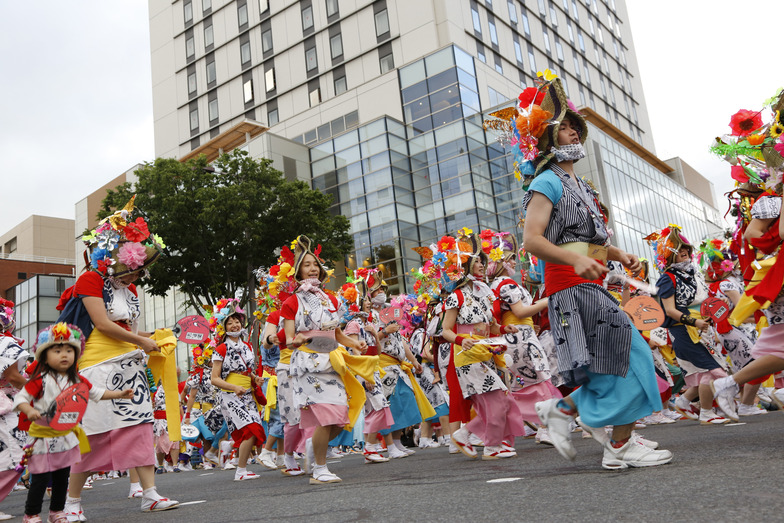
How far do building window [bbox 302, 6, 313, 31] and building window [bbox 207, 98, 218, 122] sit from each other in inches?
319

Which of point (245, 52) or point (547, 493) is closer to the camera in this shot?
point (547, 493)

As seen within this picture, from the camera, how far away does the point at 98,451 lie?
484 centimetres

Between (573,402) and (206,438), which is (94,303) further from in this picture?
(206,438)

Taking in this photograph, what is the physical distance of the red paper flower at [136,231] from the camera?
5.20 m

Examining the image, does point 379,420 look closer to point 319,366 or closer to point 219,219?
point 319,366

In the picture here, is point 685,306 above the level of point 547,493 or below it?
above

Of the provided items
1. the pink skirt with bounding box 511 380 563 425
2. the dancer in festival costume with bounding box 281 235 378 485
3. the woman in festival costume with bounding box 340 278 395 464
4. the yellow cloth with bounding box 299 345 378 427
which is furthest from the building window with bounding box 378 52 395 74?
the yellow cloth with bounding box 299 345 378 427

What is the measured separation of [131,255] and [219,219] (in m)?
17.7

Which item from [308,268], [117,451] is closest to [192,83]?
[308,268]

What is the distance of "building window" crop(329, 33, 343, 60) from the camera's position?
40781 mm

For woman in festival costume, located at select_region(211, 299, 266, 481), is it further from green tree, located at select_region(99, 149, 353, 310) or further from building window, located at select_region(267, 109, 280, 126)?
building window, located at select_region(267, 109, 280, 126)

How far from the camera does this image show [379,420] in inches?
341

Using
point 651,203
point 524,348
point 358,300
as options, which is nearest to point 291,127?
point 651,203

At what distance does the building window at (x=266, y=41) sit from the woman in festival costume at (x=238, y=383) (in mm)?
38207
